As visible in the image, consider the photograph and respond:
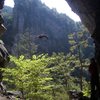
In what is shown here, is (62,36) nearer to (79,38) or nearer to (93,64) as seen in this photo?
(79,38)

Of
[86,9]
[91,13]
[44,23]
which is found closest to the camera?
[91,13]

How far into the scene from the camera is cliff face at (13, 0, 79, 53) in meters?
84.7

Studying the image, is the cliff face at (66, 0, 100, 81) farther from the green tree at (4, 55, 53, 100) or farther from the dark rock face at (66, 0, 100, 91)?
the green tree at (4, 55, 53, 100)

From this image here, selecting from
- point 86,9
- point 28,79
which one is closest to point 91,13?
point 86,9

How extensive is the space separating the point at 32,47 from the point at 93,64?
41072mm

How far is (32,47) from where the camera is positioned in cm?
5534

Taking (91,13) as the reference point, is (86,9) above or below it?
above

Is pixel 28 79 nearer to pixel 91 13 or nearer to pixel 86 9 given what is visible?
pixel 91 13

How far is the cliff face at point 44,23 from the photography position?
278 ft

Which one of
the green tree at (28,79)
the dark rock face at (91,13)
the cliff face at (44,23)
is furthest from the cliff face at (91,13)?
the cliff face at (44,23)

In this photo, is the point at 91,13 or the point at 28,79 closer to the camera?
the point at 91,13

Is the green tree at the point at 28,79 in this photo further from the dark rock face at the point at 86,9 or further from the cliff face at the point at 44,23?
the cliff face at the point at 44,23

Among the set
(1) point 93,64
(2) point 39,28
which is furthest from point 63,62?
(2) point 39,28

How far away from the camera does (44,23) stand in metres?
90.7
